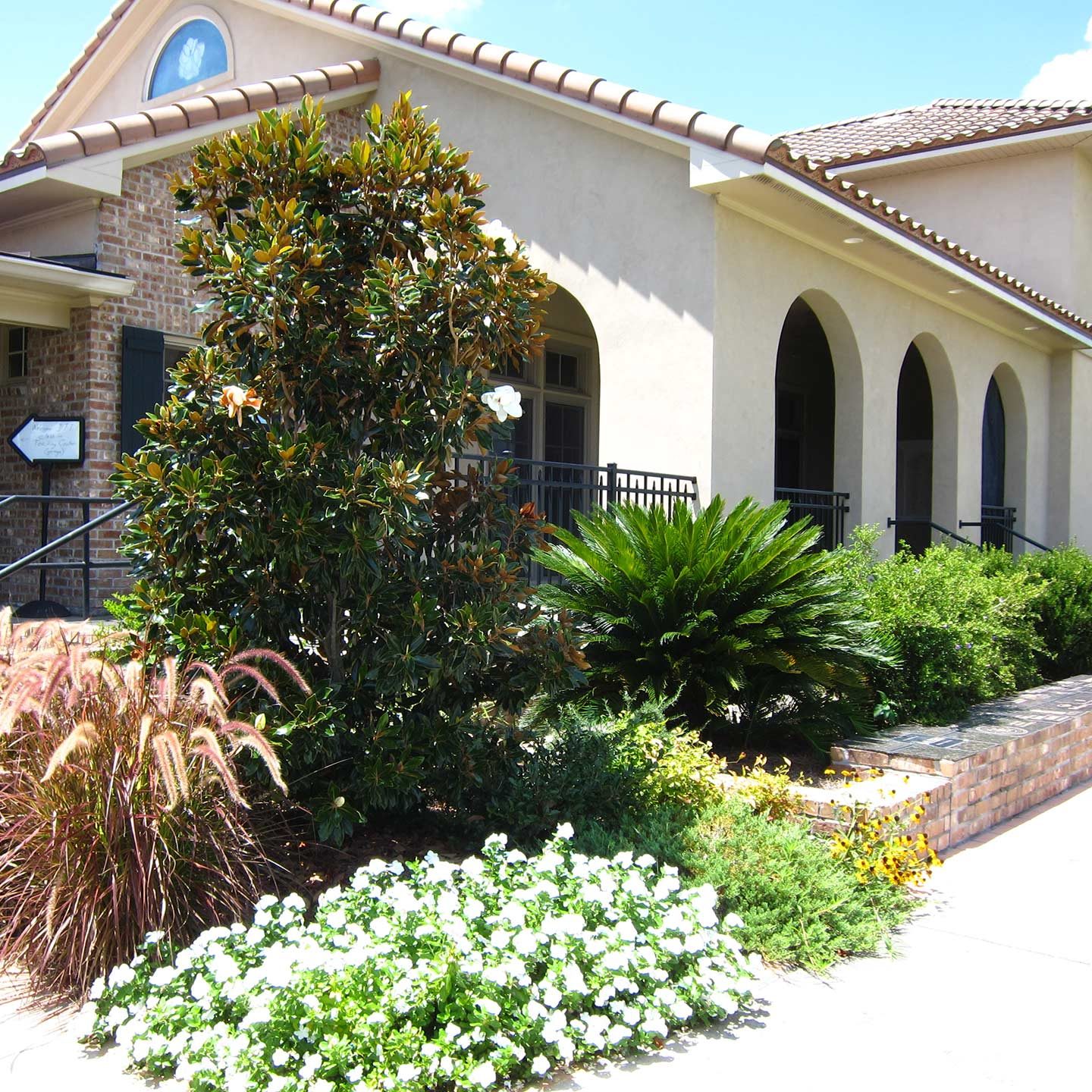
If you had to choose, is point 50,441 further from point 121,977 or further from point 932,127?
point 932,127

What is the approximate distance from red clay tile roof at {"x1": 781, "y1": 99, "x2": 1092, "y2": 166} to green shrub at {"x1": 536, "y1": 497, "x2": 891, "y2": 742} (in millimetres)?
9525

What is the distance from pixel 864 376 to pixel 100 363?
23.7 feet

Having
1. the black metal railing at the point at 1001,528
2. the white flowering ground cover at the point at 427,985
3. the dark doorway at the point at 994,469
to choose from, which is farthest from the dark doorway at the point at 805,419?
the white flowering ground cover at the point at 427,985

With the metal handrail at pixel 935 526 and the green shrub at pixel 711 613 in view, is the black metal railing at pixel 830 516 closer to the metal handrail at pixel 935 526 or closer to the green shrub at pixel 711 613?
the metal handrail at pixel 935 526

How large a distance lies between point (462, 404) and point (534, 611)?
94 centimetres

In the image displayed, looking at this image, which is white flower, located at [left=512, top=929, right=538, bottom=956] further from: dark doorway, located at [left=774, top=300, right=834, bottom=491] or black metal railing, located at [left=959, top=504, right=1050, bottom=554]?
dark doorway, located at [left=774, top=300, right=834, bottom=491]

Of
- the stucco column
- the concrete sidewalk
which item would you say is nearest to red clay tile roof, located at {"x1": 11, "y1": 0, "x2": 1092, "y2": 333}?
the stucco column

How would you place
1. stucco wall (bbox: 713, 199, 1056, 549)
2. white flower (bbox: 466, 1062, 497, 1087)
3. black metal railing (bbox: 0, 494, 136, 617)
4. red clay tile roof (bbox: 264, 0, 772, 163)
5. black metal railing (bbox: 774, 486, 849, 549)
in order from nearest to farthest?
white flower (bbox: 466, 1062, 497, 1087) < black metal railing (bbox: 0, 494, 136, 617) < red clay tile roof (bbox: 264, 0, 772, 163) < stucco wall (bbox: 713, 199, 1056, 549) < black metal railing (bbox: 774, 486, 849, 549)

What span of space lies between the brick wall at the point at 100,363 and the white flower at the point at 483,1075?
7.46 m

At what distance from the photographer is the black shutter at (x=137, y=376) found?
390 inches

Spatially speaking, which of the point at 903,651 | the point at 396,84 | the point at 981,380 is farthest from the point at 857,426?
the point at 396,84

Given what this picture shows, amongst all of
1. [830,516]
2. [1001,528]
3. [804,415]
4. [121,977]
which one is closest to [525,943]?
[121,977]

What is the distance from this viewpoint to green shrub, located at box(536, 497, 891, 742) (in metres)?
6.01

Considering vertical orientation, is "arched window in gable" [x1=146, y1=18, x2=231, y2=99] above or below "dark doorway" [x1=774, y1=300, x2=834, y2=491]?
above
